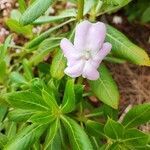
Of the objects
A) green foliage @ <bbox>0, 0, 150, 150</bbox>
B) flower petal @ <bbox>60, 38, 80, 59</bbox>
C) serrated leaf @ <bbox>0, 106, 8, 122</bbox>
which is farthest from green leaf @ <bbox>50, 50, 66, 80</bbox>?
serrated leaf @ <bbox>0, 106, 8, 122</bbox>

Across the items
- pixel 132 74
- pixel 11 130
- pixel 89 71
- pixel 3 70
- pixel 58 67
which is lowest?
pixel 132 74

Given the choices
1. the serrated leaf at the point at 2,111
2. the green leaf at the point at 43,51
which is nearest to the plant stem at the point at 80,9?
the green leaf at the point at 43,51

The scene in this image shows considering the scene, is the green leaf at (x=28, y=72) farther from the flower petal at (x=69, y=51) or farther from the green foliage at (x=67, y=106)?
the flower petal at (x=69, y=51)

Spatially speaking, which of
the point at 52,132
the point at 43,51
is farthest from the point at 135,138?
the point at 43,51

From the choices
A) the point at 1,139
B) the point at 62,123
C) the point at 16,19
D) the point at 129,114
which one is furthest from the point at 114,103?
the point at 16,19

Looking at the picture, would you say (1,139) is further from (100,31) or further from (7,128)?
(100,31)

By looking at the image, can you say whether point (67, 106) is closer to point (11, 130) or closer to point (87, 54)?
point (87, 54)
